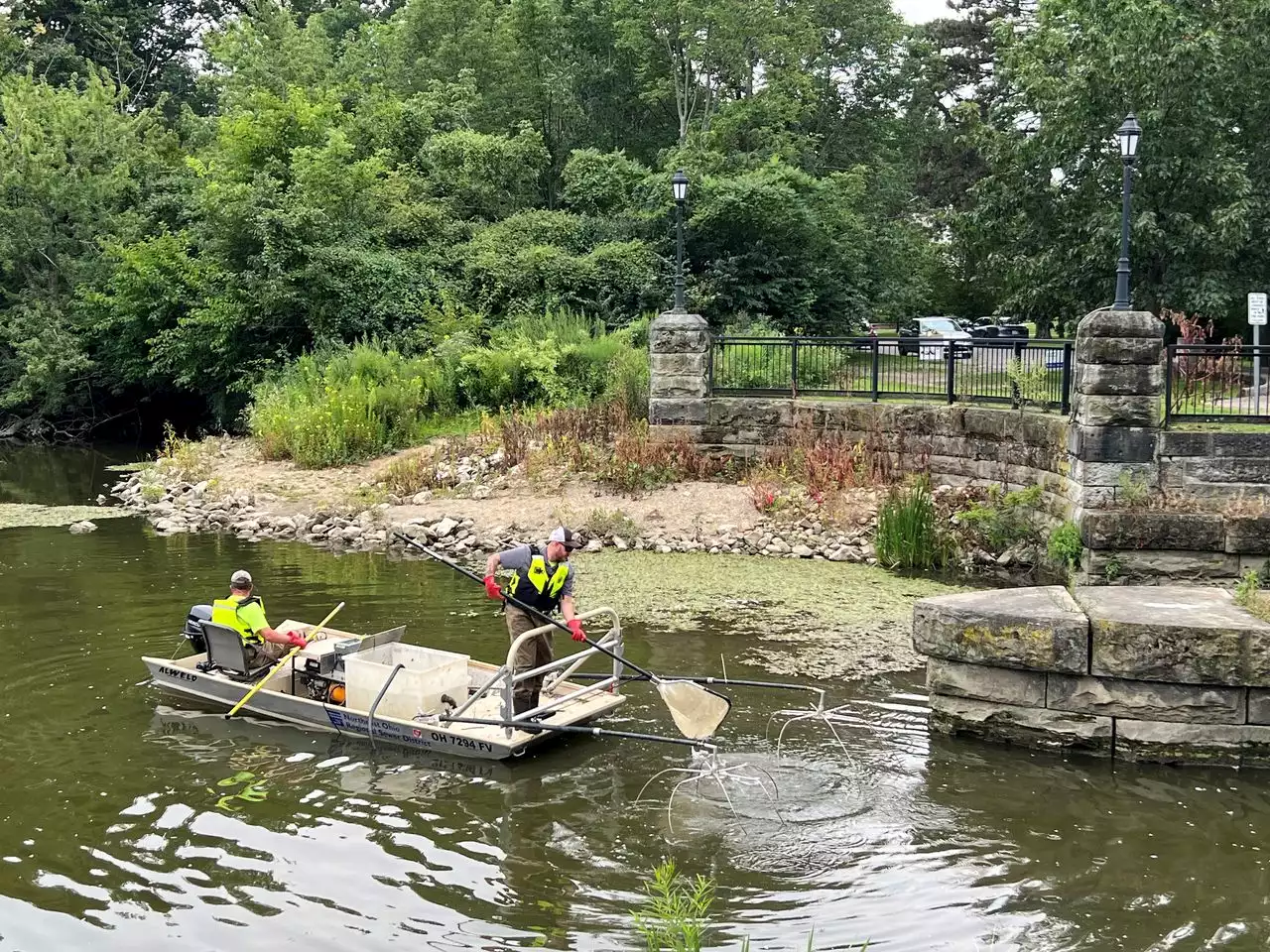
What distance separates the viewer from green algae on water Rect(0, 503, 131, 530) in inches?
752

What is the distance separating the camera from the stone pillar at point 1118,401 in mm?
12906

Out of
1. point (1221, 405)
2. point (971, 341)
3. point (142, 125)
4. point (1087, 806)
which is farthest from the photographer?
point (142, 125)

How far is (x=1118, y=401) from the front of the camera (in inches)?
510

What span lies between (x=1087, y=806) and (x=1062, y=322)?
18359 millimetres

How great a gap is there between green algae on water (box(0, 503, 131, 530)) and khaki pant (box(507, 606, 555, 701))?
12.3 metres

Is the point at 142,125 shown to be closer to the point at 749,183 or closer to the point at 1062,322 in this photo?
the point at 749,183

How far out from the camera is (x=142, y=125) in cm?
3453

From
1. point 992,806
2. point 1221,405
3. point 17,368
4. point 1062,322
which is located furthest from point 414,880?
point 17,368

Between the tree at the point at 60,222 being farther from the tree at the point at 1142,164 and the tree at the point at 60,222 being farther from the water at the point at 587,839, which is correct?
the water at the point at 587,839

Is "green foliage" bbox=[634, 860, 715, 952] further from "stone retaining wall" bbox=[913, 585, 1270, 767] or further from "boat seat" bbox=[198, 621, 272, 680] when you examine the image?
"boat seat" bbox=[198, 621, 272, 680]

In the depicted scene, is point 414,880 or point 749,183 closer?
point 414,880

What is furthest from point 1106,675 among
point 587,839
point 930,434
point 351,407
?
point 351,407

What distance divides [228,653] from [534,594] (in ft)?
8.78

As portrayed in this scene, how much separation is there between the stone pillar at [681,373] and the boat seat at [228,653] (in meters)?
9.63
